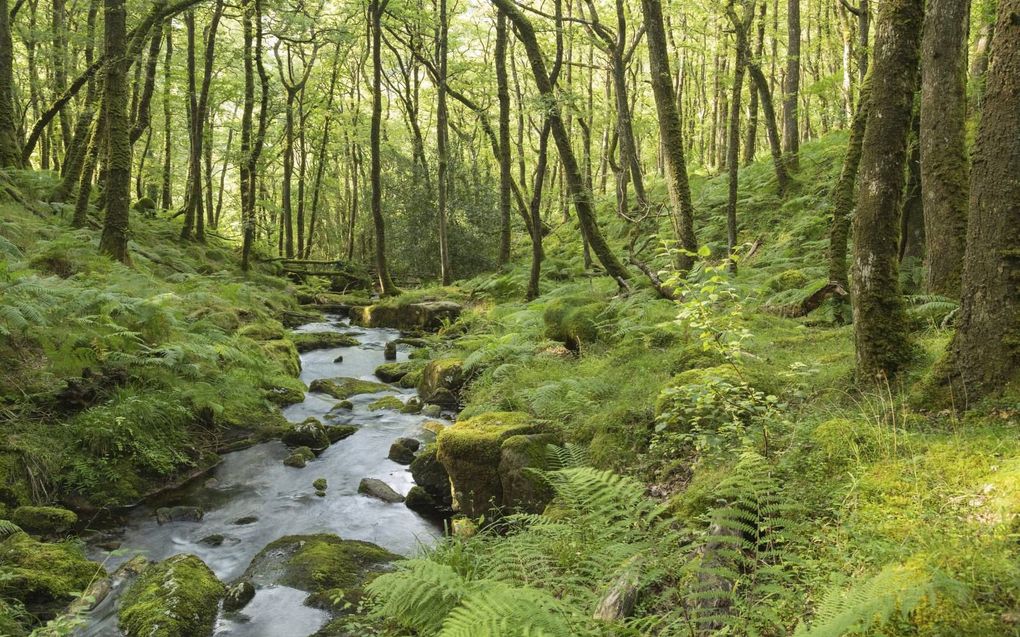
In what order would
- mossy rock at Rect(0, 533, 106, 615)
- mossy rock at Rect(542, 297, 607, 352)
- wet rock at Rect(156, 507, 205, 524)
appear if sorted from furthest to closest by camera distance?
1. mossy rock at Rect(542, 297, 607, 352)
2. wet rock at Rect(156, 507, 205, 524)
3. mossy rock at Rect(0, 533, 106, 615)

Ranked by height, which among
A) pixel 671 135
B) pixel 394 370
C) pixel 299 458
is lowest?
pixel 299 458

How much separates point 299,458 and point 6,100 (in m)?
13.0

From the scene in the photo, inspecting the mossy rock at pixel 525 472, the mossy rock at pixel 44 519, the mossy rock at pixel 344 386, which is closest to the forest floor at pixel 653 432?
the mossy rock at pixel 44 519

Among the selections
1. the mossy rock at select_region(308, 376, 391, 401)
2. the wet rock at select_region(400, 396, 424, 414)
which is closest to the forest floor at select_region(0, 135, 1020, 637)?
the mossy rock at select_region(308, 376, 391, 401)

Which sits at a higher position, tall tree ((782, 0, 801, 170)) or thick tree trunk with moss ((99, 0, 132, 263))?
tall tree ((782, 0, 801, 170))

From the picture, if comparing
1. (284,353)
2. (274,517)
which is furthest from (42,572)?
(284,353)

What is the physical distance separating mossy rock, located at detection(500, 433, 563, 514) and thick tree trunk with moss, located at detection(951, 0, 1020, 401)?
3.65m

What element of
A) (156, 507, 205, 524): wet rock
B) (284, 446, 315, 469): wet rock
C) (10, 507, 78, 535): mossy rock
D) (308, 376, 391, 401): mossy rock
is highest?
(308, 376, 391, 401): mossy rock

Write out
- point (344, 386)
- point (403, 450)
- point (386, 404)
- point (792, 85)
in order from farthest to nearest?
point (792, 85) → point (344, 386) → point (386, 404) → point (403, 450)

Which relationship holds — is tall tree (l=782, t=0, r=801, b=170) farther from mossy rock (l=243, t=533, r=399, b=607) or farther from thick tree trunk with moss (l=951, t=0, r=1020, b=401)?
mossy rock (l=243, t=533, r=399, b=607)

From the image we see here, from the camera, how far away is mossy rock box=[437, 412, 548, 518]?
6.72 m

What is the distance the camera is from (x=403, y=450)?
9.12 meters

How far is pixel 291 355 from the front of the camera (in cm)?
1308

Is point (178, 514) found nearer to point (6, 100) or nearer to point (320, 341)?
point (320, 341)
